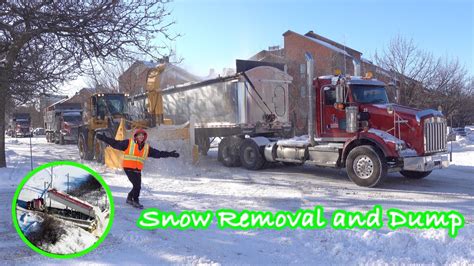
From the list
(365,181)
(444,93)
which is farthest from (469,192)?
(444,93)

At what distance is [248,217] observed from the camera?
21.7 ft

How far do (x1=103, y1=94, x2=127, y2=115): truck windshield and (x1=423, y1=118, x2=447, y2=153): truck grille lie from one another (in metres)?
11.1

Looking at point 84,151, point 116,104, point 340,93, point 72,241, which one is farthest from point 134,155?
point 84,151

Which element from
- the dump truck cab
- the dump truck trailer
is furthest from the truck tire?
the dump truck cab

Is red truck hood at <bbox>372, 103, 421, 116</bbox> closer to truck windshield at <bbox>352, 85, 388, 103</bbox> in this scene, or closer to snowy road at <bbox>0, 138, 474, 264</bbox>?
truck windshield at <bbox>352, 85, 388, 103</bbox>

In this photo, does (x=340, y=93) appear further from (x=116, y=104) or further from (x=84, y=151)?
(x=84, y=151)

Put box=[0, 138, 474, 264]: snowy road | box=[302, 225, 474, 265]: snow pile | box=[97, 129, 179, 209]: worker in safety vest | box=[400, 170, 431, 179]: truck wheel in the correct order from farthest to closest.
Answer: box=[400, 170, 431, 179]: truck wheel < box=[97, 129, 179, 209]: worker in safety vest < box=[0, 138, 474, 264]: snowy road < box=[302, 225, 474, 265]: snow pile

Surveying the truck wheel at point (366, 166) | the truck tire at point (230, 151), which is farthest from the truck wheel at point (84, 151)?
the truck wheel at point (366, 166)

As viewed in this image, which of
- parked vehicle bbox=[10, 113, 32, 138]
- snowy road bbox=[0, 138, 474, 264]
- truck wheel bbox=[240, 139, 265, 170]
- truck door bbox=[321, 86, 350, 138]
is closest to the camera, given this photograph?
snowy road bbox=[0, 138, 474, 264]

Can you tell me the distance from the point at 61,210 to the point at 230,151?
1091 cm

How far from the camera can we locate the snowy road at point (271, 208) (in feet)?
15.5

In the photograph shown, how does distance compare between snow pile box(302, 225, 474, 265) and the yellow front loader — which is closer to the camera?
snow pile box(302, 225, 474, 265)

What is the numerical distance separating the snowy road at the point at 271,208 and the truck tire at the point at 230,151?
0.36 metres

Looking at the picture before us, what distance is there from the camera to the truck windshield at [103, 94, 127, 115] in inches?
640
